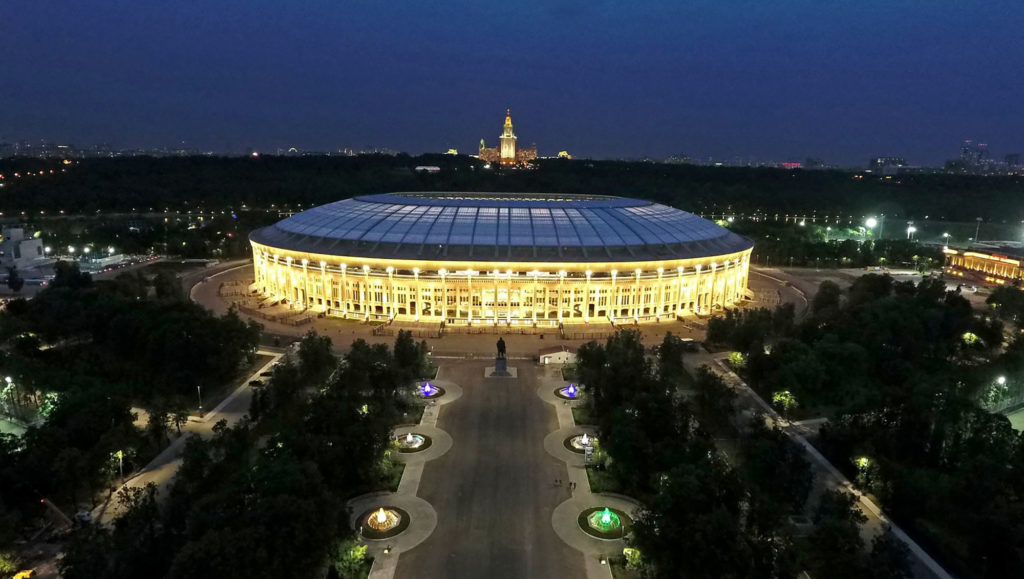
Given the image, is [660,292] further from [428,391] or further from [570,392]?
[428,391]

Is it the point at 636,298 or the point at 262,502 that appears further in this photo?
the point at 636,298

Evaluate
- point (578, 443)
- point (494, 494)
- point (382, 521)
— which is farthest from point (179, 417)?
point (578, 443)

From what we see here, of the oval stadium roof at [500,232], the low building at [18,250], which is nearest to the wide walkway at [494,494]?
the oval stadium roof at [500,232]

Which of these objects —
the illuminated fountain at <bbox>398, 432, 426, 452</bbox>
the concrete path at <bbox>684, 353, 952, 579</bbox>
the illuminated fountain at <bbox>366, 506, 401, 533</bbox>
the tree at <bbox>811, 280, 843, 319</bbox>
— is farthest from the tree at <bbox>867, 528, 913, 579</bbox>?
the tree at <bbox>811, 280, 843, 319</bbox>

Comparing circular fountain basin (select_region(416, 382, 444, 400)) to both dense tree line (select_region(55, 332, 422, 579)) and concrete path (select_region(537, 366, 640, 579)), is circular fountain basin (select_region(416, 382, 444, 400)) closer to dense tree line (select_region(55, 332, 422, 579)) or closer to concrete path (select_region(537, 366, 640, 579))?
dense tree line (select_region(55, 332, 422, 579))

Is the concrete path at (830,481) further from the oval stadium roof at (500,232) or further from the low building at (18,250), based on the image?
the low building at (18,250)

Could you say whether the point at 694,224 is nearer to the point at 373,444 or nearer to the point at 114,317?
the point at 373,444

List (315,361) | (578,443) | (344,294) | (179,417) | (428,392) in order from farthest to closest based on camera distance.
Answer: (344,294) → (428,392) → (315,361) → (578,443) → (179,417)

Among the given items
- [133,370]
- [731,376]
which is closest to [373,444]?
[133,370]
